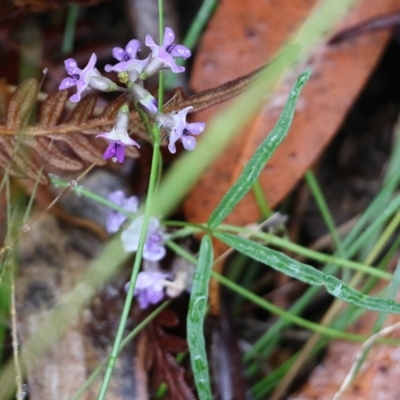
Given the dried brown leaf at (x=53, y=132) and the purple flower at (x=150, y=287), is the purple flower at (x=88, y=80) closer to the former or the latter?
the dried brown leaf at (x=53, y=132)

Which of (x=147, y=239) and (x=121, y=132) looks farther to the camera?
(x=147, y=239)

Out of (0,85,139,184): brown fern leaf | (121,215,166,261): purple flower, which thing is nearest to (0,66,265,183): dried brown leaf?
(0,85,139,184): brown fern leaf

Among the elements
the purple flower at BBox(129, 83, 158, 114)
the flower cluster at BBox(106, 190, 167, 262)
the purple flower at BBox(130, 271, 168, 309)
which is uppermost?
the purple flower at BBox(129, 83, 158, 114)

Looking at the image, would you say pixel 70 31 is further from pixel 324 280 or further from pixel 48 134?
pixel 324 280

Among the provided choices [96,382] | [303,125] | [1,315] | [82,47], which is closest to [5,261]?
[1,315]

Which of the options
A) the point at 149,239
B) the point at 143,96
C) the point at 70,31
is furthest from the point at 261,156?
the point at 70,31

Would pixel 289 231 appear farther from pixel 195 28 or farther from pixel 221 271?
pixel 195 28

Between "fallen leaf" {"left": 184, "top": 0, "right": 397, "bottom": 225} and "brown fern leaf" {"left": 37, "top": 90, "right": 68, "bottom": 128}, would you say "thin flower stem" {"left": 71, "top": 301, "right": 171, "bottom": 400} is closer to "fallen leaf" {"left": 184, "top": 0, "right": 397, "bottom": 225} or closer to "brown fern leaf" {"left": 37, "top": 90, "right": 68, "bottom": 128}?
"fallen leaf" {"left": 184, "top": 0, "right": 397, "bottom": 225}
